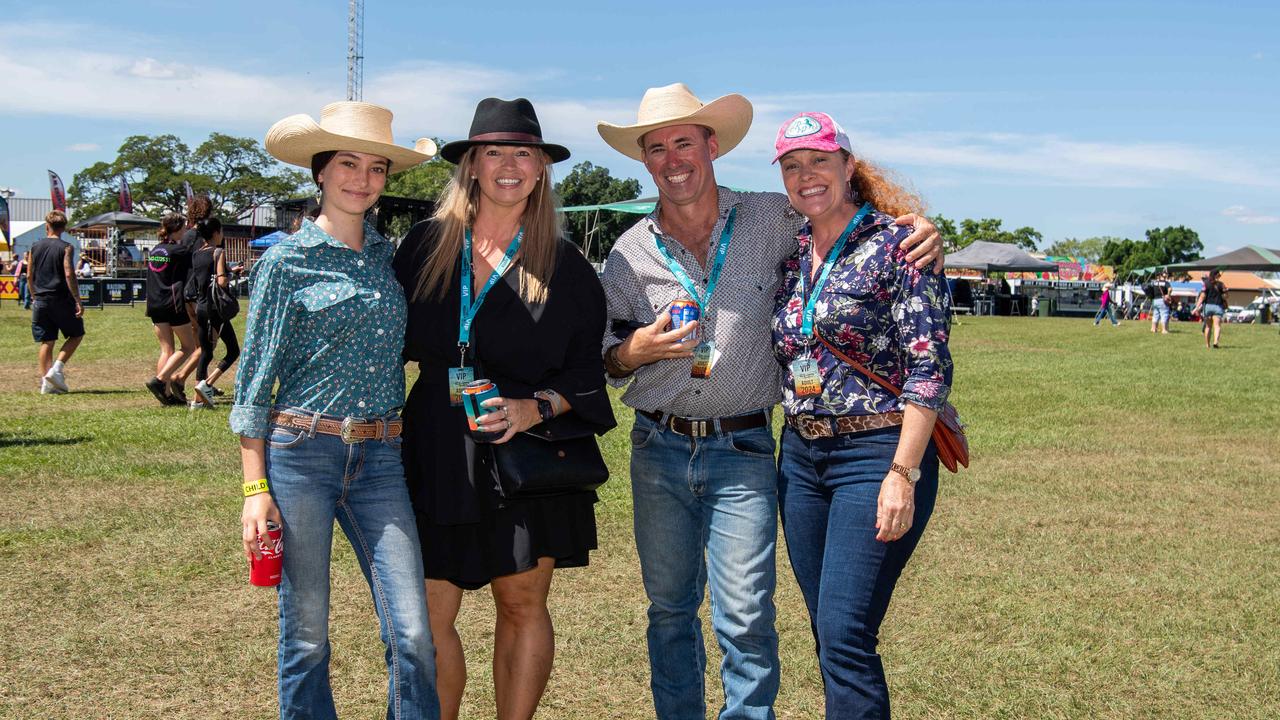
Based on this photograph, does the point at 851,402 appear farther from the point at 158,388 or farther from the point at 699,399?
the point at 158,388

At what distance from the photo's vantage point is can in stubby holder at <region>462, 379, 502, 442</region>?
3180 millimetres

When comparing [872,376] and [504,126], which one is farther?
[504,126]

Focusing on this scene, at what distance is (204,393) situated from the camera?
11.2 meters

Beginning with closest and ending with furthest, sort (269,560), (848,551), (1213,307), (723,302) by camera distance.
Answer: (269,560)
(848,551)
(723,302)
(1213,307)

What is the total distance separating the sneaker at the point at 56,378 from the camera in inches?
497

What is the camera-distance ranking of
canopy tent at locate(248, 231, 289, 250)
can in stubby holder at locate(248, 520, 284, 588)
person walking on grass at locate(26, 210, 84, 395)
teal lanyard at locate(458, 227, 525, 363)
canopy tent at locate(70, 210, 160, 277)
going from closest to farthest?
can in stubby holder at locate(248, 520, 284, 588), teal lanyard at locate(458, 227, 525, 363), canopy tent at locate(248, 231, 289, 250), person walking on grass at locate(26, 210, 84, 395), canopy tent at locate(70, 210, 160, 277)

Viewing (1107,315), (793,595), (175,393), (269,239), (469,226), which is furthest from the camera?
(1107,315)

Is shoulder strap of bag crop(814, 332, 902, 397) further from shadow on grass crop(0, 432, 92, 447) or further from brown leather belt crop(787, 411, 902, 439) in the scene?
shadow on grass crop(0, 432, 92, 447)

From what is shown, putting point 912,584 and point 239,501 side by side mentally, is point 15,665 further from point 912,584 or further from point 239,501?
point 912,584

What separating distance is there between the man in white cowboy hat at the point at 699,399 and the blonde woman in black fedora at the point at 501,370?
0.74 feet

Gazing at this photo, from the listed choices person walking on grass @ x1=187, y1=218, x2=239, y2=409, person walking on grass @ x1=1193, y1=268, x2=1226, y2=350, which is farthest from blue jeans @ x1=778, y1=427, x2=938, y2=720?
person walking on grass @ x1=1193, y1=268, x2=1226, y2=350

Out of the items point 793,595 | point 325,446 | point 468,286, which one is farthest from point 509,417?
point 793,595

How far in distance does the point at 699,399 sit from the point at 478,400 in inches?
30.6

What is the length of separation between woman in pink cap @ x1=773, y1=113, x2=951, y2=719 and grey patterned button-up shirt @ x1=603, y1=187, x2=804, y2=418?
177 mm
